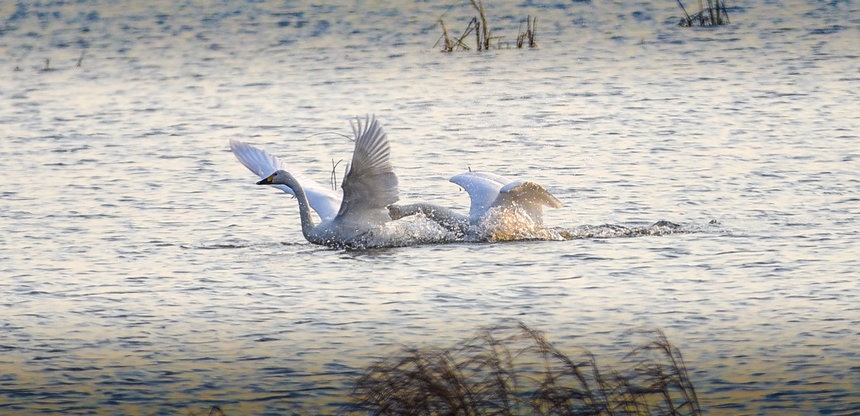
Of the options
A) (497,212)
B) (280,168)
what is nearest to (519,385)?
(497,212)

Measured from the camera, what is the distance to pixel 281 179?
1351cm

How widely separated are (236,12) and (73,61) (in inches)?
269

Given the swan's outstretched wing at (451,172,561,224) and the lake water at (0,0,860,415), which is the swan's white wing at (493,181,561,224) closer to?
the swan's outstretched wing at (451,172,561,224)

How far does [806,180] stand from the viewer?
14.9 metres

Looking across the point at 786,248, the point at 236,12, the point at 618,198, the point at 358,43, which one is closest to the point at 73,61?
the point at 358,43

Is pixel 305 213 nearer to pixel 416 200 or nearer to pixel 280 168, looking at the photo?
pixel 280 168

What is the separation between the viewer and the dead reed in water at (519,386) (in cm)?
683

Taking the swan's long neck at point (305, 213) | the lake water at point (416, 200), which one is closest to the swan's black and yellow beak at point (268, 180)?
the swan's long neck at point (305, 213)

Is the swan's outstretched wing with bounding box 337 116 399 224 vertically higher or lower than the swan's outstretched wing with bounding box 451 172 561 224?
higher

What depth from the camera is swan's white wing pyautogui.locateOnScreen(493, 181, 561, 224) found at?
13188 millimetres

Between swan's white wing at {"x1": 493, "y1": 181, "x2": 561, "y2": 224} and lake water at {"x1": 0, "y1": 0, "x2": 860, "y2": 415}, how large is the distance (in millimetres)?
234

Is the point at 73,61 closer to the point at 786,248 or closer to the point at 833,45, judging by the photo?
the point at 833,45

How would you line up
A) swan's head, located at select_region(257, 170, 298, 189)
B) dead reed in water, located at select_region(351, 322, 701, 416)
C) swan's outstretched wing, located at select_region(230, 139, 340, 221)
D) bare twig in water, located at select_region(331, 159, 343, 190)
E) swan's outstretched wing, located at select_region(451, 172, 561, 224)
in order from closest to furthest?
dead reed in water, located at select_region(351, 322, 701, 416), swan's outstretched wing, located at select_region(451, 172, 561, 224), swan's head, located at select_region(257, 170, 298, 189), swan's outstretched wing, located at select_region(230, 139, 340, 221), bare twig in water, located at select_region(331, 159, 343, 190)

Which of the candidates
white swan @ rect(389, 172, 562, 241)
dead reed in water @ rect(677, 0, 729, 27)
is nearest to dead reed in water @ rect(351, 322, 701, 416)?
white swan @ rect(389, 172, 562, 241)
